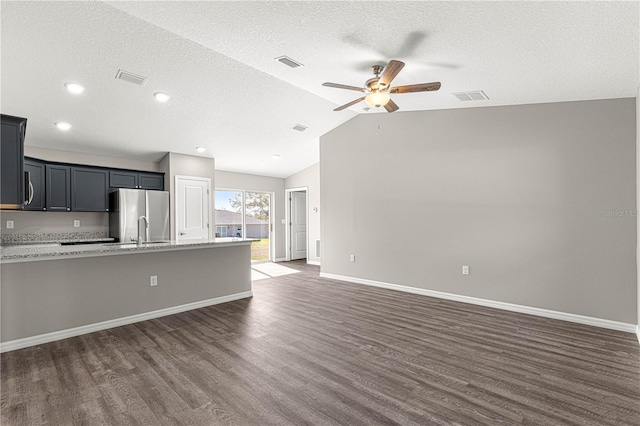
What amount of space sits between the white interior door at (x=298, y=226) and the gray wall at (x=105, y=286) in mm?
4161

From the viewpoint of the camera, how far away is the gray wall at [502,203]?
3547mm

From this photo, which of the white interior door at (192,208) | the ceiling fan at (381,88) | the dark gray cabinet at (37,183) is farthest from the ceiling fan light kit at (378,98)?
the dark gray cabinet at (37,183)

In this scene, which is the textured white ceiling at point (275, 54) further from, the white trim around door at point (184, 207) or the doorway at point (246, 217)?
the doorway at point (246, 217)

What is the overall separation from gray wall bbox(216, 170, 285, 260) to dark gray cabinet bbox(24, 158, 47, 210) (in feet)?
11.5

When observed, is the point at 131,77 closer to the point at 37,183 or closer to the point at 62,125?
the point at 62,125

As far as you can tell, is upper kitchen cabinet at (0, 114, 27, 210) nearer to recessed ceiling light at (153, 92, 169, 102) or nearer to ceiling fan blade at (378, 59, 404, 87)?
recessed ceiling light at (153, 92, 169, 102)

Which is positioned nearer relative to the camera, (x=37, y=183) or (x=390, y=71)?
(x=390, y=71)

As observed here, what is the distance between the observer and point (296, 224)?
9180 millimetres

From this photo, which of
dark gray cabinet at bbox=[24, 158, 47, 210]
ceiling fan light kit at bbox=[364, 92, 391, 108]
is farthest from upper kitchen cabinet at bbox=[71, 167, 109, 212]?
ceiling fan light kit at bbox=[364, 92, 391, 108]

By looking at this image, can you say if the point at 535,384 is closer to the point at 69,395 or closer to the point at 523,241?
the point at 523,241

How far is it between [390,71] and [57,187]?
5.61m

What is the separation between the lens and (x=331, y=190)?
251 inches

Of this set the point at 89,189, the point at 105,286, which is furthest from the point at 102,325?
the point at 89,189

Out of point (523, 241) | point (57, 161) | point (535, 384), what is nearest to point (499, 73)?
point (523, 241)
